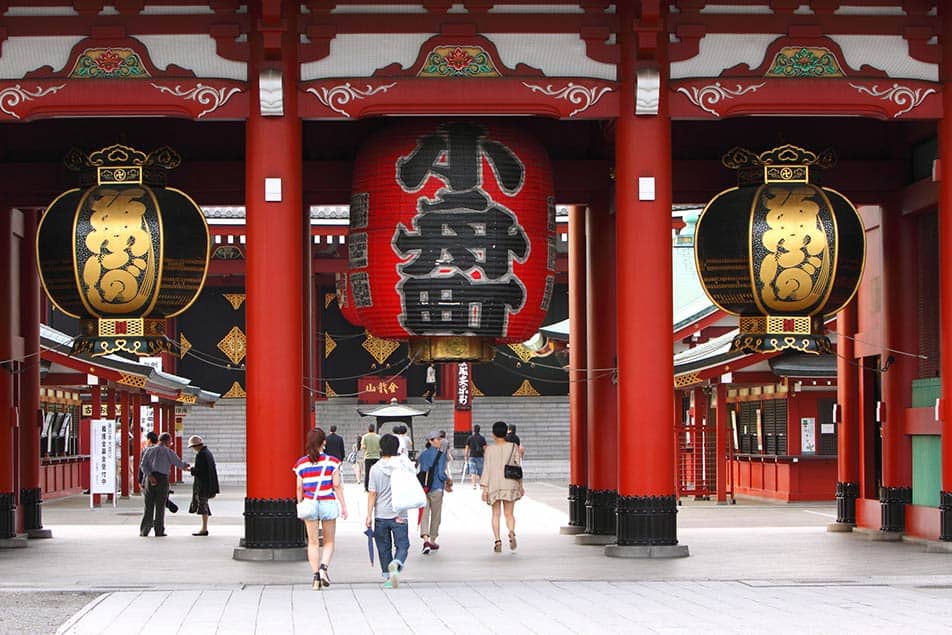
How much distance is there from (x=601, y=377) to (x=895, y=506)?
185 inches

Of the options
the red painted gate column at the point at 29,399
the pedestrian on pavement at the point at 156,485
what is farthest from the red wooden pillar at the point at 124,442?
the red painted gate column at the point at 29,399

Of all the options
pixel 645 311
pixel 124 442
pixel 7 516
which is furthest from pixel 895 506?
pixel 124 442

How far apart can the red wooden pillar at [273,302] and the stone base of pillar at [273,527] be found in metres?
0.01

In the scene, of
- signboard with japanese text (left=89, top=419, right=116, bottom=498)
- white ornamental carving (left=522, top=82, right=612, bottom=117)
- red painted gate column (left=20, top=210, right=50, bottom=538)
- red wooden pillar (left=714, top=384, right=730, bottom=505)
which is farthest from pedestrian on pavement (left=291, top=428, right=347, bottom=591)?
red wooden pillar (left=714, top=384, right=730, bottom=505)

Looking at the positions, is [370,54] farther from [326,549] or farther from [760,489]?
[760,489]

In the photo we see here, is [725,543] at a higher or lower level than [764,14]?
lower

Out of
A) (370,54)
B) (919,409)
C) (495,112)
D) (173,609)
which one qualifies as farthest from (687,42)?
(173,609)

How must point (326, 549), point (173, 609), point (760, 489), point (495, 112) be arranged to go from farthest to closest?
point (760, 489) < point (495, 112) < point (326, 549) < point (173, 609)

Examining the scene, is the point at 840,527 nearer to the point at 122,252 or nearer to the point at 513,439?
the point at 513,439

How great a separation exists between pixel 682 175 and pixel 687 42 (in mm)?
3548

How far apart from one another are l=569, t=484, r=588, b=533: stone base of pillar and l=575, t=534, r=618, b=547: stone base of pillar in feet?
4.99

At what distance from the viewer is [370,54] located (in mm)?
20750

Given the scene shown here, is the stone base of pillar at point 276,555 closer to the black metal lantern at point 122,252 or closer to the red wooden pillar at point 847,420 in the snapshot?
the black metal lantern at point 122,252

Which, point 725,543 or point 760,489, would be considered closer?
point 725,543
